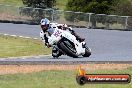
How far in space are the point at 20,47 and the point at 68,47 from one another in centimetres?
789

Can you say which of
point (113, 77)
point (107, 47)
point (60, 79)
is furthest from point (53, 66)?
point (107, 47)

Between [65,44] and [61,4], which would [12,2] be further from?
[65,44]

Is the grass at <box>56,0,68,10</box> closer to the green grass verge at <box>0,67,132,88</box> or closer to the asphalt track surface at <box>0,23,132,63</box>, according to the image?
the asphalt track surface at <box>0,23,132,63</box>

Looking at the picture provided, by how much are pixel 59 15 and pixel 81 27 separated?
3.04 meters

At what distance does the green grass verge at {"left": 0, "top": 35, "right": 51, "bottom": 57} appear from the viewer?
24.3 metres

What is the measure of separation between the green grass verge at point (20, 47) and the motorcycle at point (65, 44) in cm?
441

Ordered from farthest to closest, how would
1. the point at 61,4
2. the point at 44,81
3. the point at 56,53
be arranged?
the point at 61,4, the point at 56,53, the point at 44,81

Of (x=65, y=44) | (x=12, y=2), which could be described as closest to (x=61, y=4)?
(x=12, y=2)

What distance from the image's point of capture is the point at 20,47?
2692 cm

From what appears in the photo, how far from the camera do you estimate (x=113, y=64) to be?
659 inches

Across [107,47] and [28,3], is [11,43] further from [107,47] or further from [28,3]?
[28,3]

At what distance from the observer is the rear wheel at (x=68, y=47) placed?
19.2 m

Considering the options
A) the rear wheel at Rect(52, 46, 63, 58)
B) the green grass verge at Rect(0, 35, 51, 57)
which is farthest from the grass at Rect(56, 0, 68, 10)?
the rear wheel at Rect(52, 46, 63, 58)

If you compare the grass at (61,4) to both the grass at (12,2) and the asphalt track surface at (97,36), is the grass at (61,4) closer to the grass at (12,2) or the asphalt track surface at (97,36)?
the grass at (12,2)
